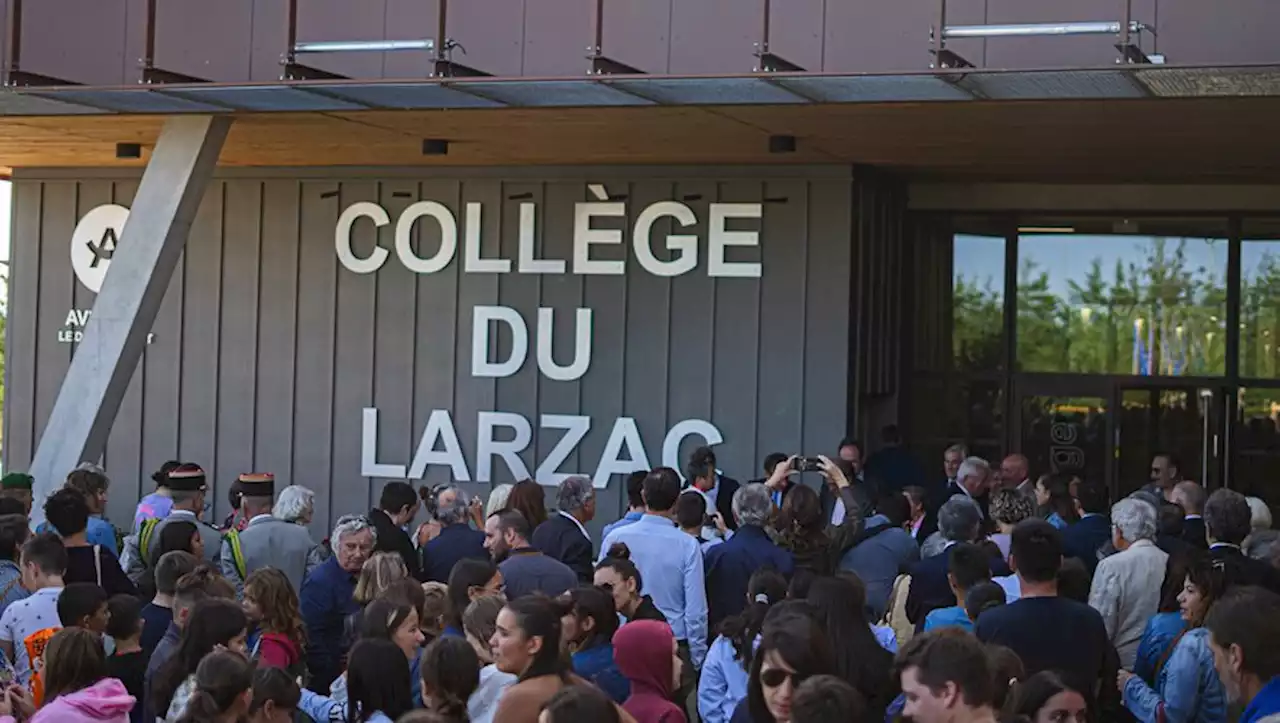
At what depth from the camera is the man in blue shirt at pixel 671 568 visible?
8.51m

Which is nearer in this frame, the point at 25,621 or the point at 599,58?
the point at 25,621

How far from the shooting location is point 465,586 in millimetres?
6945

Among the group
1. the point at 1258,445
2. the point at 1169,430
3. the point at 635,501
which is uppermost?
the point at 1169,430

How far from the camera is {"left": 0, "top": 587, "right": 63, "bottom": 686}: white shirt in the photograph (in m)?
7.00

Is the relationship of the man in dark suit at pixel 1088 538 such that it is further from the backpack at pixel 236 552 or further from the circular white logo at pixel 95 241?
the circular white logo at pixel 95 241

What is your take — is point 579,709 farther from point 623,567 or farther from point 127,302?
point 127,302

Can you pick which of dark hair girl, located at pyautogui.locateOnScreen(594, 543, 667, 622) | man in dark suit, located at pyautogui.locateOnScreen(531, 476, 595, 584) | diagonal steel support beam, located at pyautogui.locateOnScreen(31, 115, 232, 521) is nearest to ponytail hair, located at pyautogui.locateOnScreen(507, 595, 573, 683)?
dark hair girl, located at pyautogui.locateOnScreen(594, 543, 667, 622)

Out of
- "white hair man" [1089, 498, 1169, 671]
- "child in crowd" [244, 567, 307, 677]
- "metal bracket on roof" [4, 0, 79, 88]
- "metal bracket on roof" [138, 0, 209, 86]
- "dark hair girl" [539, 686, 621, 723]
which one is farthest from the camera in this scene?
"metal bracket on roof" [4, 0, 79, 88]

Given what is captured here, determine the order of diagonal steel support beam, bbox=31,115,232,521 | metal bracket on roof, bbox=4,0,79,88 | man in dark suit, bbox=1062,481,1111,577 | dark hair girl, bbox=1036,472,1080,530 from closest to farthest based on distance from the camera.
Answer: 1. man in dark suit, bbox=1062,481,1111,577
2. dark hair girl, bbox=1036,472,1080,530
3. metal bracket on roof, bbox=4,0,79,88
4. diagonal steel support beam, bbox=31,115,232,521

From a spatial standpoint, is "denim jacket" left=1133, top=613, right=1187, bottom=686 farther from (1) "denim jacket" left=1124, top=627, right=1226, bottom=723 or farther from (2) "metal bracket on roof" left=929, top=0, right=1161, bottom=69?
(2) "metal bracket on roof" left=929, top=0, right=1161, bottom=69

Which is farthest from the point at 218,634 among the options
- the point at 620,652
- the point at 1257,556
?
the point at 1257,556

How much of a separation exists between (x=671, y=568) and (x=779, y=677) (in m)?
3.44

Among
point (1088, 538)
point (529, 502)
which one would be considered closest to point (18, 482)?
point (529, 502)

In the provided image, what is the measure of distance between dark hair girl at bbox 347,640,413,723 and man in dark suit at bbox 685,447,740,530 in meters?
5.39
